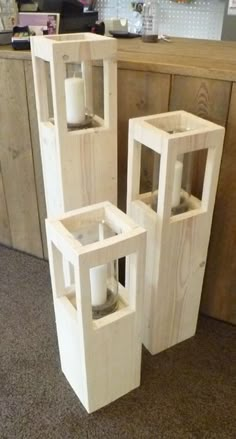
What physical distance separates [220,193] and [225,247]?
0.61 ft

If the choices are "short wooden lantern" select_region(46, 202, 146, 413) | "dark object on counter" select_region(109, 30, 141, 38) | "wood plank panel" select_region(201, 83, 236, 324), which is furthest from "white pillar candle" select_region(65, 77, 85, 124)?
"dark object on counter" select_region(109, 30, 141, 38)

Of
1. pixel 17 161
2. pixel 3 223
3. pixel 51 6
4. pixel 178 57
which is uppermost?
pixel 51 6

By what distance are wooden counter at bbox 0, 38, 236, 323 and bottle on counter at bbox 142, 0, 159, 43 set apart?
1.5 inches

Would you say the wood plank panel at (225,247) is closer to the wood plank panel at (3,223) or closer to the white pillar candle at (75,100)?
the white pillar candle at (75,100)

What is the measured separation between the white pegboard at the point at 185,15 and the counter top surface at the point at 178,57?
3.08ft

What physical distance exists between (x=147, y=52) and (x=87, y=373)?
1034 millimetres

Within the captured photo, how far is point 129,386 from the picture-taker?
1.15 m

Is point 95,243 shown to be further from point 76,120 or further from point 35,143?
point 35,143

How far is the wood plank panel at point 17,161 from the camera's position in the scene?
1380 mm

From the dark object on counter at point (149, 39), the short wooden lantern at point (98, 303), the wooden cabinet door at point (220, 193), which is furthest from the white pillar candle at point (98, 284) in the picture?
the dark object on counter at point (149, 39)

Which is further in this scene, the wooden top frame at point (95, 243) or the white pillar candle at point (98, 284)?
the white pillar candle at point (98, 284)

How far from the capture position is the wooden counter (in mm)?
1112

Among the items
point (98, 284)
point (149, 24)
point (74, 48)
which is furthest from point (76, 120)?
point (149, 24)

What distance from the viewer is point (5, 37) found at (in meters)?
1.43
